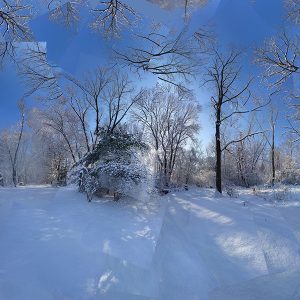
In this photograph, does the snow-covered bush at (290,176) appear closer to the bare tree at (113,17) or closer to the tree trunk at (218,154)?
the tree trunk at (218,154)

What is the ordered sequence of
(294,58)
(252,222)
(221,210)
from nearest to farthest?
(252,222), (221,210), (294,58)

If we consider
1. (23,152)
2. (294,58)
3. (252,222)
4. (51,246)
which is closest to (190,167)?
(23,152)

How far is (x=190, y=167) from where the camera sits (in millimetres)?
37188

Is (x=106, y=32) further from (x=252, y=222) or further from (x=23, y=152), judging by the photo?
(x=23, y=152)

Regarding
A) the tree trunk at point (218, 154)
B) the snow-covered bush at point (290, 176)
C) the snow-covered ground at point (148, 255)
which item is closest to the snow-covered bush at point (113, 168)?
the snow-covered ground at point (148, 255)

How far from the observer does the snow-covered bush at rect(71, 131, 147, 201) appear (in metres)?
10.3

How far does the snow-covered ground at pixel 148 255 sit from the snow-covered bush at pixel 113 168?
7.97ft

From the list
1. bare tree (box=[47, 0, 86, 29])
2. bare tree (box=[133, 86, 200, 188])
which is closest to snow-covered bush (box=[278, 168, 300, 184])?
bare tree (box=[133, 86, 200, 188])

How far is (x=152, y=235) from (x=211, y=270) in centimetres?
173

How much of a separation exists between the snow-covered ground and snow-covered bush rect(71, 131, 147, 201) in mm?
2428

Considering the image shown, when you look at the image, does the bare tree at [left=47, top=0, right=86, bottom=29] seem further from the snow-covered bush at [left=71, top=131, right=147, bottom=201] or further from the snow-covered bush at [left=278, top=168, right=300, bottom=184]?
the snow-covered bush at [left=278, top=168, right=300, bottom=184]

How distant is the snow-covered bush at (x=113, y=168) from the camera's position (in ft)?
33.9

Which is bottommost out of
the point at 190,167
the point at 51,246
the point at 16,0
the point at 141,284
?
the point at 141,284

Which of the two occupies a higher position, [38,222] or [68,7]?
[68,7]
